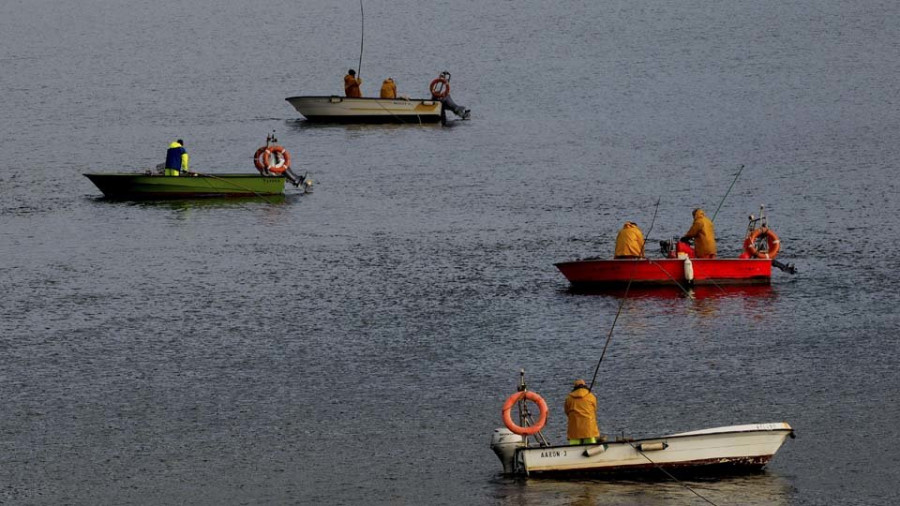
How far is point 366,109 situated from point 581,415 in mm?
40005

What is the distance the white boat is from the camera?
22.8 metres

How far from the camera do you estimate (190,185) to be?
4769 centimetres

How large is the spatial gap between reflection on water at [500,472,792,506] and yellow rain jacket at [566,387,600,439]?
0.74 meters

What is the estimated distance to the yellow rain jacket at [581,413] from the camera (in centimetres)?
2272

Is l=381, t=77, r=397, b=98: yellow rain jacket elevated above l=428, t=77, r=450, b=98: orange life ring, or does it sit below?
below

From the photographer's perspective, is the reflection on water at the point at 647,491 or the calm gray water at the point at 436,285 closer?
the reflection on water at the point at 647,491

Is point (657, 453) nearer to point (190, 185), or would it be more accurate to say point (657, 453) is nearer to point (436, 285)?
point (436, 285)

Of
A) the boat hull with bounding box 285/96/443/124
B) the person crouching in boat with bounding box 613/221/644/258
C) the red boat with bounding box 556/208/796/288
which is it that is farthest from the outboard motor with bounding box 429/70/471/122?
the person crouching in boat with bounding box 613/221/644/258

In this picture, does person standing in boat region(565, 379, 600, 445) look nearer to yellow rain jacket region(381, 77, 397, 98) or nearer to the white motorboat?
the white motorboat

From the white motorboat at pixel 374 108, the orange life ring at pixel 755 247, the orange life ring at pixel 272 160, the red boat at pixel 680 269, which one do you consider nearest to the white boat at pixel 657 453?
the red boat at pixel 680 269

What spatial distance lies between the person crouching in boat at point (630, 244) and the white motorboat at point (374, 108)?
26936 millimetres

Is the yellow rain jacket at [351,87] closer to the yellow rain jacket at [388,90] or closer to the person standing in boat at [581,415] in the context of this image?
the yellow rain jacket at [388,90]

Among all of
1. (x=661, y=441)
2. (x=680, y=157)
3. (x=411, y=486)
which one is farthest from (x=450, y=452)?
(x=680, y=157)

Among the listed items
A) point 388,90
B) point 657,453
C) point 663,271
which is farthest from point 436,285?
point 388,90
